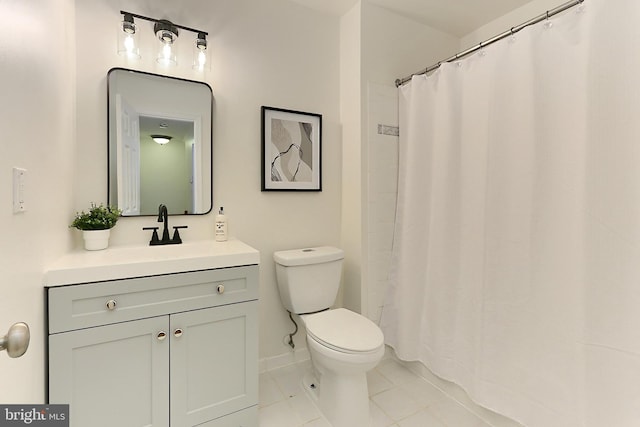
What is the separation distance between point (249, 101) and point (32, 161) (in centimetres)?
117

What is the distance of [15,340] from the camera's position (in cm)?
51

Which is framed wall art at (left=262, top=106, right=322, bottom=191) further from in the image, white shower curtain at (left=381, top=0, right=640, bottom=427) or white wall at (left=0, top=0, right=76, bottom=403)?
white wall at (left=0, top=0, right=76, bottom=403)

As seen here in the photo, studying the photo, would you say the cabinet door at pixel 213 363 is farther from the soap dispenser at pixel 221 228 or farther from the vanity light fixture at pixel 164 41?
the vanity light fixture at pixel 164 41

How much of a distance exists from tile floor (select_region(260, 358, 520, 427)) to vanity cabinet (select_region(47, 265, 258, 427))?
25 cm

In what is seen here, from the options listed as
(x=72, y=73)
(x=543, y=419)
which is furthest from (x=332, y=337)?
(x=72, y=73)

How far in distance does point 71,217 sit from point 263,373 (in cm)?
139

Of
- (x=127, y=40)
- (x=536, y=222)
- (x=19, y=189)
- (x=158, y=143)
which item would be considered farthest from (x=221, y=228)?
(x=536, y=222)

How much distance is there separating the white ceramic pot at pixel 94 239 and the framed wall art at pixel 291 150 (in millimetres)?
862

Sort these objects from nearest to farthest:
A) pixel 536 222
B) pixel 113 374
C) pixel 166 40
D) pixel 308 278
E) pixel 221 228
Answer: pixel 113 374
pixel 536 222
pixel 166 40
pixel 221 228
pixel 308 278

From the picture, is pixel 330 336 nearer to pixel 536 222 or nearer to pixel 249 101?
pixel 536 222

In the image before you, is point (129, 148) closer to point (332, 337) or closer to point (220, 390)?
point (220, 390)

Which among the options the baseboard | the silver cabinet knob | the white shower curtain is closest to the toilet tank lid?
the white shower curtain

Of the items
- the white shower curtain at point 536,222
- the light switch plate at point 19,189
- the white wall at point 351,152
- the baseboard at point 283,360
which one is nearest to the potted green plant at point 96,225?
the light switch plate at point 19,189

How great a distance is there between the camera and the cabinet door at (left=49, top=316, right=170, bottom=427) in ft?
3.61
